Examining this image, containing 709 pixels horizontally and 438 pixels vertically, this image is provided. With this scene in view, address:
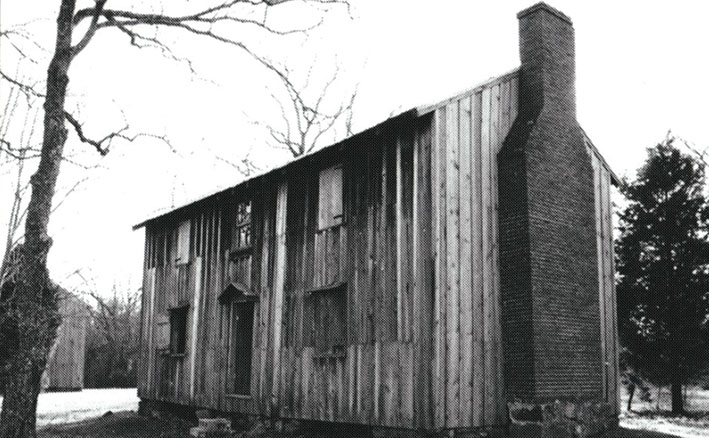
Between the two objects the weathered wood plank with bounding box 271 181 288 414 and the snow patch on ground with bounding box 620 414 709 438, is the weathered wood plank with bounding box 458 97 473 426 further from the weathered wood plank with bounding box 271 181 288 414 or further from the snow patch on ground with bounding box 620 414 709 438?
the snow patch on ground with bounding box 620 414 709 438

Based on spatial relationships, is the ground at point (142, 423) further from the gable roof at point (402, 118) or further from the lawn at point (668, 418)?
the gable roof at point (402, 118)

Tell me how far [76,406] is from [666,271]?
19093 mm

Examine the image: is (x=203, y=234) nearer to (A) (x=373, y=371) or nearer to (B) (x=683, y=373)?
(A) (x=373, y=371)

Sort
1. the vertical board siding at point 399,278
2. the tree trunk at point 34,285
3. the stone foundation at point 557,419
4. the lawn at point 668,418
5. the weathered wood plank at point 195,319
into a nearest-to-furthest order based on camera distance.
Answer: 1. the tree trunk at point 34,285
2. the stone foundation at point 557,419
3. the vertical board siding at point 399,278
4. the lawn at point 668,418
5. the weathered wood plank at point 195,319

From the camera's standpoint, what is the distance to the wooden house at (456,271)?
40.1 feet

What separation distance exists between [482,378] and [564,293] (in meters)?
2.19

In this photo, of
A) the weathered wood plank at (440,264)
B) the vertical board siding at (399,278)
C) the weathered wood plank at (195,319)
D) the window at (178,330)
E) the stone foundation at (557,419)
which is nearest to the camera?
the weathered wood plank at (440,264)

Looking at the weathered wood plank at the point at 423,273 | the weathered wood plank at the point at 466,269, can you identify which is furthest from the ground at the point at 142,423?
the weathered wood plank at the point at 423,273

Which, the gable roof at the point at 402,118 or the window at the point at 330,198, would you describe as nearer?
the gable roof at the point at 402,118

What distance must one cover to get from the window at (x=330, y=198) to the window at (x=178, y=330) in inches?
265

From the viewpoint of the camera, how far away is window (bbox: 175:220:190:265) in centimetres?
2003

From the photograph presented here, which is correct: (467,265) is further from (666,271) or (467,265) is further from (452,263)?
(666,271)

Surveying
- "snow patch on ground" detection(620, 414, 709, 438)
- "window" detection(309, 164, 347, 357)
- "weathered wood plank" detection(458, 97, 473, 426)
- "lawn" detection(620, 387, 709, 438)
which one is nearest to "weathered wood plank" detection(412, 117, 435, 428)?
"weathered wood plank" detection(458, 97, 473, 426)

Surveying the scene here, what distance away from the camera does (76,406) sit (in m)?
24.0
